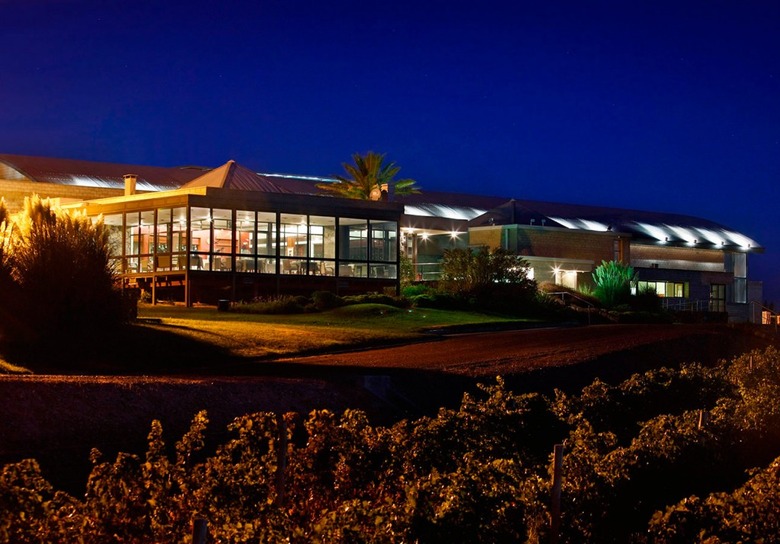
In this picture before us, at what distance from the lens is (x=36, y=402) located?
566 inches

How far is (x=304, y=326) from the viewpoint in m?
31.5

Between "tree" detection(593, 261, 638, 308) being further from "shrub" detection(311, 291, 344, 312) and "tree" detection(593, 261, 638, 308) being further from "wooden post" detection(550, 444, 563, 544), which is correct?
"wooden post" detection(550, 444, 563, 544)

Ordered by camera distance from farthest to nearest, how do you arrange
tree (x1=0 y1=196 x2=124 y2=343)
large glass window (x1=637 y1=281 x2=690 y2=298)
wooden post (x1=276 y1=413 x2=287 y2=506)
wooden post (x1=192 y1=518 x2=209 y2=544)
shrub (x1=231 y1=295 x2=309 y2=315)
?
large glass window (x1=637 y1=281 x2=690 y2=298) → shrub (x1=231 y1=295 x2=309 y2=315) → tree (x1=0 y1=196 x2=124 y2=343) → wooden post (x1=276 y1=413 x2=287 y2=506) → wooden post (x1=192 y1=518 x2=209 y2=544)

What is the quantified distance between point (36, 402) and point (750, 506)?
9067 millimetres

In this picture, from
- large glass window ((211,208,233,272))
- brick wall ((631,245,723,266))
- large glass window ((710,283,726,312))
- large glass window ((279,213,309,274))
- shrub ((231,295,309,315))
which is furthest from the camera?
brick wall ((631,245,723,266))

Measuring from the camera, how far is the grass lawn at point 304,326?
86.4 ft

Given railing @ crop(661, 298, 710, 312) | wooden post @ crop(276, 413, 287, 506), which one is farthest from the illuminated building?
wooden post @ crop(276, 413, 287, 506)

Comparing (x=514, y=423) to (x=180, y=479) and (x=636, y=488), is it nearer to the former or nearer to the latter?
(x=636, y=488)

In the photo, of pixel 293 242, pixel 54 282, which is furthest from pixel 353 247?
pixel 54 282

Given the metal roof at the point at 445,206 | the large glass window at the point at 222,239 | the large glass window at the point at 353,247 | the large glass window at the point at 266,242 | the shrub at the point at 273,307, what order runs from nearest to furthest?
the shrub at the point at 273,307 < the large glass window at the point at 222,239 < the large glass window at the point at 266,242 < the large glass window at the point at 353,247 < the metal roof at the point at 445,206

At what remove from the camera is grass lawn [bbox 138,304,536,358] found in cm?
2635

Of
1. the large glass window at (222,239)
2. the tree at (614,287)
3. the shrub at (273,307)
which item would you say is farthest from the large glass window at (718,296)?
the shrub at (273,307)

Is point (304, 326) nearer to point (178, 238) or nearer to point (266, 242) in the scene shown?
point (178, 238)

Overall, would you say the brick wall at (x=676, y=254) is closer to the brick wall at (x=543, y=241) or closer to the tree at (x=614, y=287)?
the brick wall at (x=543, y=241)
